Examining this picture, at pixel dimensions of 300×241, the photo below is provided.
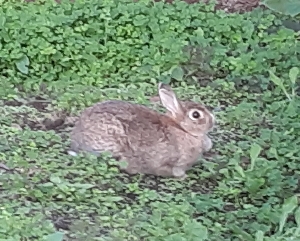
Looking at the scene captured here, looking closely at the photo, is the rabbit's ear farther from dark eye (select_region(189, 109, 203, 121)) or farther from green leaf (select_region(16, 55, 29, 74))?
green leaf (select_region(16, 55, 29, 74))

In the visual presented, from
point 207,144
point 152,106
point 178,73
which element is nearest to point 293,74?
point 178,73

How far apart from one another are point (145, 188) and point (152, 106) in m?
1.46

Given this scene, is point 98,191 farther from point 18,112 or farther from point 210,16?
point 210,16

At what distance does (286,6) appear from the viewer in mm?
3764

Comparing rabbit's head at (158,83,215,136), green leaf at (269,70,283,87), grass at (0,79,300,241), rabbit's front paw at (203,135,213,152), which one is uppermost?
green leaf at (269,70,283,87)

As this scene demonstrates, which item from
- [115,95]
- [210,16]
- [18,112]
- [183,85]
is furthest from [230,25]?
[18,112]

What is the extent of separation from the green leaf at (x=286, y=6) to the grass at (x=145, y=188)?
1.36 meters

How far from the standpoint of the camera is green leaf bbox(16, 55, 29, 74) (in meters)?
7.45

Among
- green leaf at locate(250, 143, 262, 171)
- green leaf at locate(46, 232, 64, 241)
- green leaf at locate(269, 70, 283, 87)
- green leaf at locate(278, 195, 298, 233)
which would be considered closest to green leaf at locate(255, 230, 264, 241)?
green leaf at locate(278, 195, 298, 233)

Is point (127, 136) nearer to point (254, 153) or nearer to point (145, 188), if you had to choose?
point (145, 188)

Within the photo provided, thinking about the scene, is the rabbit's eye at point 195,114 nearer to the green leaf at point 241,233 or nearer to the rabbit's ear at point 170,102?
the rabbit's ear at point 170,102

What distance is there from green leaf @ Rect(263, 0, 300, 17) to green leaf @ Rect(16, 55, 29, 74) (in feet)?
12.9

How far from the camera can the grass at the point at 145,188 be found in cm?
482

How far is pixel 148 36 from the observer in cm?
804
